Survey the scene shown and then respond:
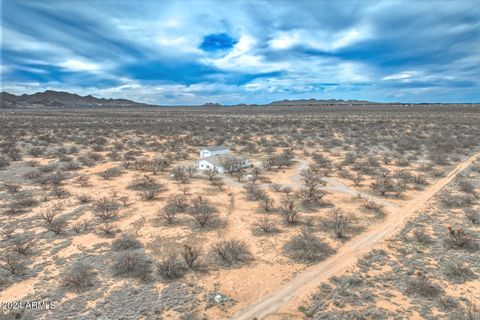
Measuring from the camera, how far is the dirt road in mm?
6844

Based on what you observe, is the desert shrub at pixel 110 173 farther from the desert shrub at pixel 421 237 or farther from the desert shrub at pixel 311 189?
the desert shrub at pixel 421 237

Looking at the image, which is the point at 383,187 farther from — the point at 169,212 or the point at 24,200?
the point at 24,200

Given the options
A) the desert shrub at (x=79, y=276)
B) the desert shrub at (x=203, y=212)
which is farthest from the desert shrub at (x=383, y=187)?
the desert shrub at (x=79, y=276)

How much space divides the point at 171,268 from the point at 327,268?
4.53 m

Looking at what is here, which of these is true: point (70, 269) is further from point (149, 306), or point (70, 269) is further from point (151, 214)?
point (151, 214)

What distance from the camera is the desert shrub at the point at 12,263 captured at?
800 centimetres

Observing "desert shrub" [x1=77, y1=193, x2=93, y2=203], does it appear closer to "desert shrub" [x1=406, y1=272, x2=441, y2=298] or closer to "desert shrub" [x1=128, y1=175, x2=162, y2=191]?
"desert shrub" [x1=128, y1=175, x2=162, y2=191]

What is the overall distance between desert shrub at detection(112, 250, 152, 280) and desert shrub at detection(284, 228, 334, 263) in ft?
14.3

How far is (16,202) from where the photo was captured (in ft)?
42.5

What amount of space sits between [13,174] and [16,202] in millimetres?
6802

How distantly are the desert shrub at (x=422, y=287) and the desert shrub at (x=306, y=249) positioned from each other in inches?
93.2

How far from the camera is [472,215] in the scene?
11.3 m

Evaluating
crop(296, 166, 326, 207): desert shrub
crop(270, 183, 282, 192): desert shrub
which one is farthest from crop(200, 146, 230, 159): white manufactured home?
crop(270, 183, 282, 192): desert shrub

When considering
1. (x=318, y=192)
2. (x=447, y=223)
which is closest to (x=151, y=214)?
(x=318, y=192)
